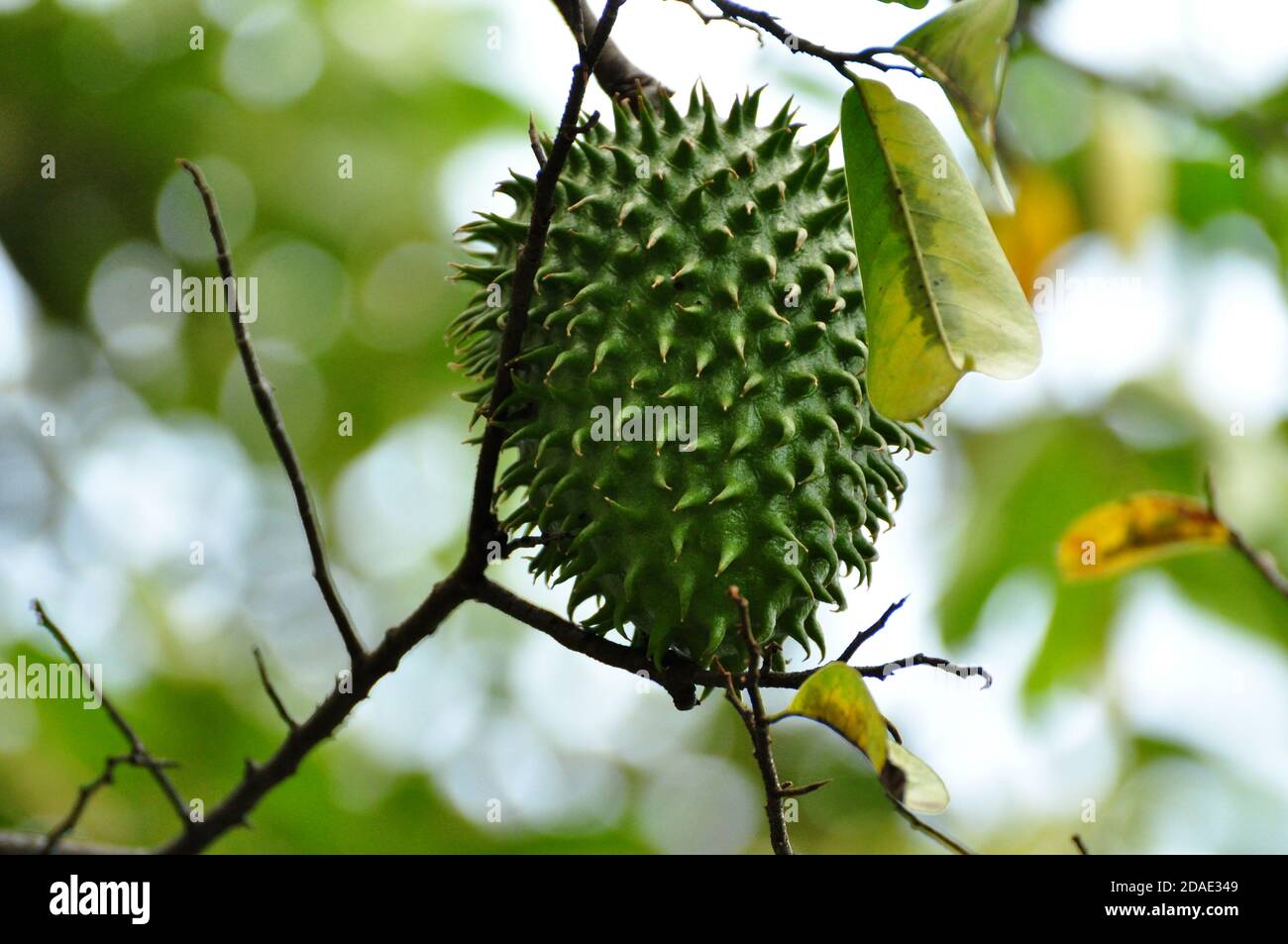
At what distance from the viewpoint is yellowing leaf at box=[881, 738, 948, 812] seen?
1.62 metres

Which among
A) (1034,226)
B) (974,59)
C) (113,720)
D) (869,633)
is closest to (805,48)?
(974,59)

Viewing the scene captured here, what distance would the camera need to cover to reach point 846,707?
182 centimetres

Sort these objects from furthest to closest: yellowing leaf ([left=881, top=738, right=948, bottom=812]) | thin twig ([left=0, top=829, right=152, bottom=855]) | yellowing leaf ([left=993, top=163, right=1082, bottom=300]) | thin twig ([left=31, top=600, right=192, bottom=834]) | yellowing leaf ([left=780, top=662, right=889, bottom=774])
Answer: yellowing leaf ([left=993, top=163, right=1082, bottom=300]) → thin twig ([left=0, top=829, right=152, bottom=855]) → thin twig ([left=31, top=600, right=192, bottom=834]) → yellowing leaf ([left=780, top=662, right=889, bottom=774]) → yellowing leaf ([left=881, top=738, right=948, bottom=812])

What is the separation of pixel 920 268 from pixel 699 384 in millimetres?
404

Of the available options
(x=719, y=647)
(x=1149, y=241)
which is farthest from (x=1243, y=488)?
(x=719, y=647)

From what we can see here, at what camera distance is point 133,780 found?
474 centimetres

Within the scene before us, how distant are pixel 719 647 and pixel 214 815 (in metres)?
1.17

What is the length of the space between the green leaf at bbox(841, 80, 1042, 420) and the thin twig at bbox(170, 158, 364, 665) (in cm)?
107

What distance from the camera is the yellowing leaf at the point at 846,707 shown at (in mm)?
1751

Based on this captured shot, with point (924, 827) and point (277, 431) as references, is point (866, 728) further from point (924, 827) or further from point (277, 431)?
point (277, 431)

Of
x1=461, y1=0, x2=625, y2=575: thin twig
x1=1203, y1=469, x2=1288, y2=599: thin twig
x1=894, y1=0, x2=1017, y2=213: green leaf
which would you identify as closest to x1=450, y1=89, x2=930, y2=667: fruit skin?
x1=461, y1=0, x2=625, y2=575: thin twig

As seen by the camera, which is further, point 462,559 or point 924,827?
point 462,559

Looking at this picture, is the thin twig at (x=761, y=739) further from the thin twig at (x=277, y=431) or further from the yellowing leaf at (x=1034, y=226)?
the yellowing leaf at (x=1034, y=226)

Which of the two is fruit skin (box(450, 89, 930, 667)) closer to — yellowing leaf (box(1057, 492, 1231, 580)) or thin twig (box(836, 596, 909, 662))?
thin twig (box(836, 596, 909, 662))
